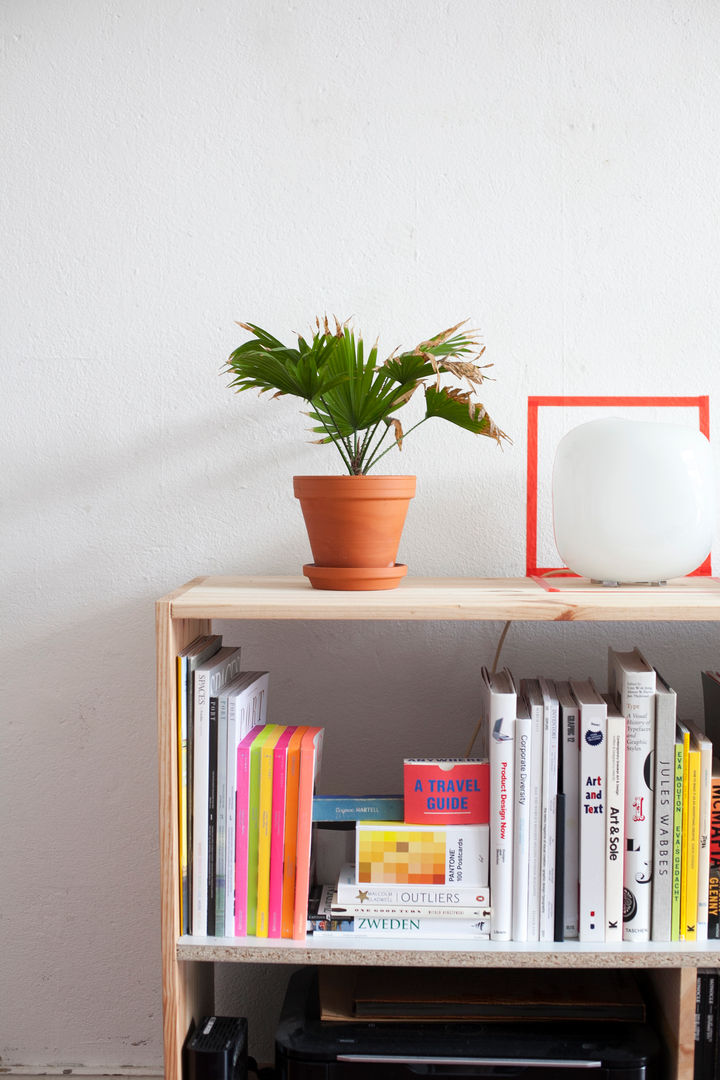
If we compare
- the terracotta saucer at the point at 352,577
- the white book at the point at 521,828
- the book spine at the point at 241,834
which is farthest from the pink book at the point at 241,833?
the white book at the point at 521,828

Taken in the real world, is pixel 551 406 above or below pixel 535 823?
above

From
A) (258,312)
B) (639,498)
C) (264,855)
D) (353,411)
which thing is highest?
(258,312)

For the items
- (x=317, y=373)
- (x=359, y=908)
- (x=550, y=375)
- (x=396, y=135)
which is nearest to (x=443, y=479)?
(x=550, y=375)

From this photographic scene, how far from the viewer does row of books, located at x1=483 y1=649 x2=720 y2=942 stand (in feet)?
3.72

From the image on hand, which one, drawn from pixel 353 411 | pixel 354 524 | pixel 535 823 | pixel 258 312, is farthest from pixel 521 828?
pixel 258 312

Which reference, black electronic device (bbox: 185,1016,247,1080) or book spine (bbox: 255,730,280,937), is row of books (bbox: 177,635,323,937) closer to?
book spine (bbox: 255,730,280,937)

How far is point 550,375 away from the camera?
4.77 feet

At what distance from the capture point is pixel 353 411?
48.3 inches

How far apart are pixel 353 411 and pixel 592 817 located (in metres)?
0.61

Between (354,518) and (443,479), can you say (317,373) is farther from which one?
(443,479)

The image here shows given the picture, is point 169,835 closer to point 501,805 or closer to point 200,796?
point 200,796

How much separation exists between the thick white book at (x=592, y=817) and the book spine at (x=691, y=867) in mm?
106

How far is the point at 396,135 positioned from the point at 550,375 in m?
0.45

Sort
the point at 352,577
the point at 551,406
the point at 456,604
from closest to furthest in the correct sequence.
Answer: the point at 456,604 < the point at 352,577 < the point at 551,406
